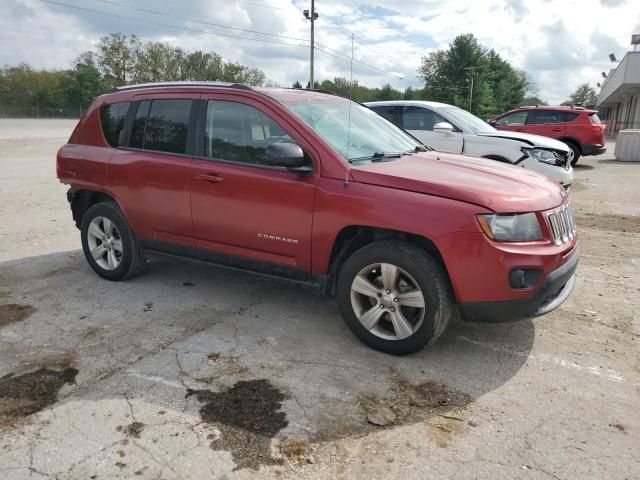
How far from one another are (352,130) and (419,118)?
18.0 feet

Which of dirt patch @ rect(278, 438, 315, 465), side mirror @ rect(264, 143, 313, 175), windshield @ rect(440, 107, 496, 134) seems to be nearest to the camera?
dirt patch @ rect(278, 438, 315, 465)

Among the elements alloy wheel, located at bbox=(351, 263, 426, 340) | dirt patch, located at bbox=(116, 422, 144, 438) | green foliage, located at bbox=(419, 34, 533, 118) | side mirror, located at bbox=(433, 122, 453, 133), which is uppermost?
green foliage, located at bbox=(419, 34, 533, 118)

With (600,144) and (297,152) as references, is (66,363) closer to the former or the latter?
(297,152)

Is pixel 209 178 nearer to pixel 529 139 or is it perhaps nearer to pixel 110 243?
pixel 110 243

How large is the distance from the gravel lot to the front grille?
2.69ft

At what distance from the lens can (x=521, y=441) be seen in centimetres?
273

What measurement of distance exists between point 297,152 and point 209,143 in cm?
100

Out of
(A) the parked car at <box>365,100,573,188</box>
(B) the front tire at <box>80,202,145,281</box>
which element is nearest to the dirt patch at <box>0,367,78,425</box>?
(B) the front tire at <box>80,202,145,281</box>

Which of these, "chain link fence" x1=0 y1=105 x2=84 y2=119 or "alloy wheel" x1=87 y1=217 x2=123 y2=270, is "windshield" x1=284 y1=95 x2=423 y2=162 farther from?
"chain link fence" x1=0 y1=105 x2=84 y2=119

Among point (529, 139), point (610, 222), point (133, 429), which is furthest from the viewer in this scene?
point (529, 139)

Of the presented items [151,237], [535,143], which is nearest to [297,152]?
[151,237]

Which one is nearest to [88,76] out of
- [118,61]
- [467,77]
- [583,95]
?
[118,61]

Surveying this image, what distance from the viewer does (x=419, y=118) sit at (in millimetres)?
9352

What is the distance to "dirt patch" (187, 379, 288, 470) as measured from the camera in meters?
2.62
